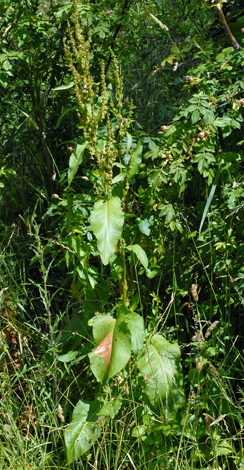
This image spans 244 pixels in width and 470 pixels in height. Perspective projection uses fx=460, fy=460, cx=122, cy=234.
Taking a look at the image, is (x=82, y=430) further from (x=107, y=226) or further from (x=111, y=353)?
(x=107, y=226)

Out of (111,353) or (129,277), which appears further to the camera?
(129,277)

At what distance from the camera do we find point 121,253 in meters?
1.99

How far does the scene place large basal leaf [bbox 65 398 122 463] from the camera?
176 cm

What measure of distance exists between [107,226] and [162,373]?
2.10 ft

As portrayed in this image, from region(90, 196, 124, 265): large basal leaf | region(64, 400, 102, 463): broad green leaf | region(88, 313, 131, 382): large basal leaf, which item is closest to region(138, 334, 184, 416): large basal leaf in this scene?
region(88, 313, 131, 382): large basal leaf

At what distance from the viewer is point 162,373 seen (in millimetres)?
1843

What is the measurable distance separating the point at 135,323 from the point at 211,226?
2.09ft

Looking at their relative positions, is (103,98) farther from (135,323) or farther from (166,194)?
(135,323)

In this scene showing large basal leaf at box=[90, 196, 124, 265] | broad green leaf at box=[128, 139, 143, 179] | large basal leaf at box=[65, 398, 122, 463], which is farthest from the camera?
broad green leaf at box=[128, 139, 143, 179]

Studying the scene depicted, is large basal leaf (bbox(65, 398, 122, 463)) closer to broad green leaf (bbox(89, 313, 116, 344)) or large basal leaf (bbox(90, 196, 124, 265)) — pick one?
broad green leaf (bbox(89, 313, 116, 344))

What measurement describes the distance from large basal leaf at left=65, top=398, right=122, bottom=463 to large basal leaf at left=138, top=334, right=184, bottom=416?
167 millimetres

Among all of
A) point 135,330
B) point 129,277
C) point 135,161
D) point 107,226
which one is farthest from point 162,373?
point 135,161

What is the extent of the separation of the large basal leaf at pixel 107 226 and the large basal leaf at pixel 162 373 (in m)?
0.48

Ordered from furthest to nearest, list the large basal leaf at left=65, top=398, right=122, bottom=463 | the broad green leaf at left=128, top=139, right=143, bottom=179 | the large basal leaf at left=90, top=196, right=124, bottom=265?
the broad green leaf at left=128, top=139, right=143, bottom=179 → the large basal leaf at left=65, top=398, right=122, bottom=463 → the large basal leaf at left=90, top=196, right=124, bottom=265
